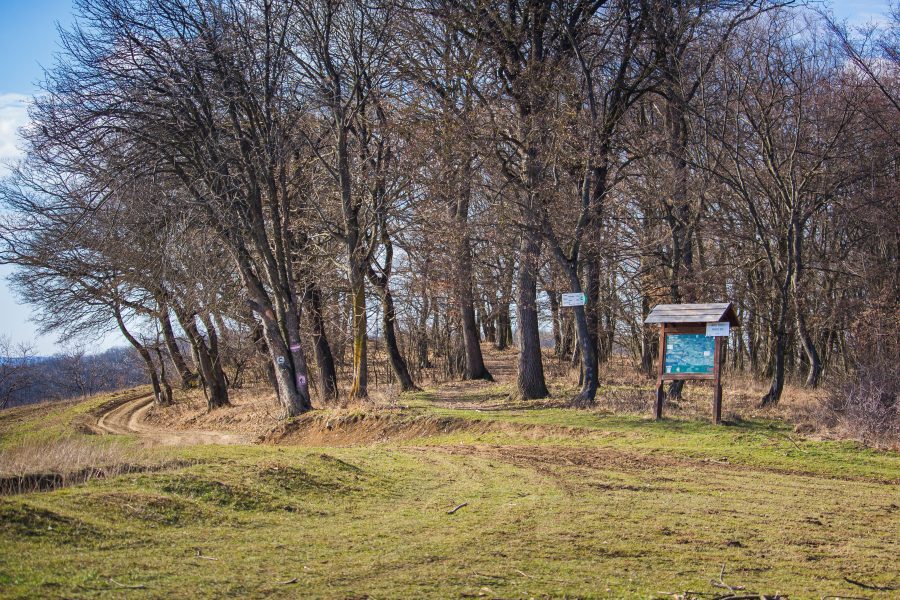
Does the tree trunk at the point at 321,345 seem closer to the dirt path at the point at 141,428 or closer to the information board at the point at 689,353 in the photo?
the dirt path at the point at 141,428

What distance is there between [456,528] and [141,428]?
25.6 metres

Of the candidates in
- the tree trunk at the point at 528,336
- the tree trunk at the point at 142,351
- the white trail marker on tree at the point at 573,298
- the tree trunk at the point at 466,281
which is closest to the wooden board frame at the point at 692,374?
the white trail marker on tree at the point at 573,298

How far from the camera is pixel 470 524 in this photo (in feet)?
26.8

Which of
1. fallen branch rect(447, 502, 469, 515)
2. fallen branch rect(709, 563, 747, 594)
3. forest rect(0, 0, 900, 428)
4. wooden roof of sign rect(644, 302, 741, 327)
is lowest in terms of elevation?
fallen branch rect(709, 563, 747, 594)

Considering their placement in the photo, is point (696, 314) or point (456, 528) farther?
point (696, 314)

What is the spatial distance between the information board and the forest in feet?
9.49

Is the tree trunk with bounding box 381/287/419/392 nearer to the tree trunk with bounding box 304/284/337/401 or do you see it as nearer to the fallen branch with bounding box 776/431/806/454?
the tree trunk with bounding box 304/284/337/401

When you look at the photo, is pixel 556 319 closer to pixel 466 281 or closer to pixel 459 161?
pixel 466 281

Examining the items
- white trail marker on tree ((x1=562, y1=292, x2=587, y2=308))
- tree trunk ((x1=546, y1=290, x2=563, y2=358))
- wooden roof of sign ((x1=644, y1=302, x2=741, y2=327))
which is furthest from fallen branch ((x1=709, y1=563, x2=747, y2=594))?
tree trunk ((x1=546, y1=290, x2=563, y2=358))

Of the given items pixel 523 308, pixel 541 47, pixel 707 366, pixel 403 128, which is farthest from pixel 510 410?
pixel 541 47

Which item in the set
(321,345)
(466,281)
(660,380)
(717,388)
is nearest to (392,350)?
(321,345)

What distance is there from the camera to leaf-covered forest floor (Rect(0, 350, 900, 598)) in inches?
236

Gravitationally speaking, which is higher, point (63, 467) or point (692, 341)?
point (692, 341)

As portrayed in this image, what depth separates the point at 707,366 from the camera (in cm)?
1669
